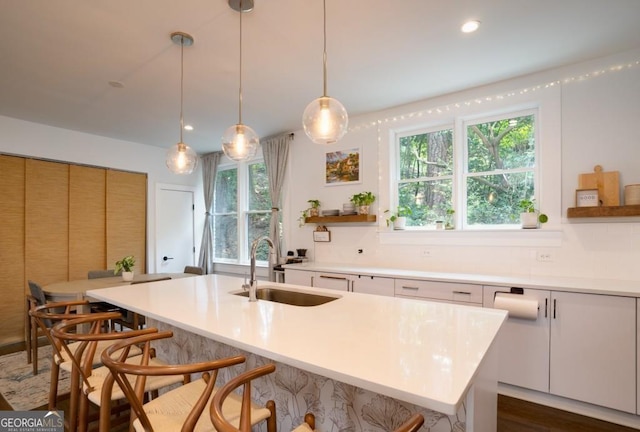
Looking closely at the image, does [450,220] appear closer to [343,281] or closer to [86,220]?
[343,281]

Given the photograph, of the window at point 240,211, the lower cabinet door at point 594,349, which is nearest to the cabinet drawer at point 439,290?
the lower cabinet door at point 594,349

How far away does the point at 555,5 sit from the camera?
2.00 m

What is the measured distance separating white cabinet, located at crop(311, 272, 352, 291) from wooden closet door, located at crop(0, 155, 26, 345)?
3637 mm

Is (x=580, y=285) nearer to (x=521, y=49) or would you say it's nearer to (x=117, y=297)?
(x=521, y=49)

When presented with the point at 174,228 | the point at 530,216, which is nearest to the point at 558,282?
the point at 530,216

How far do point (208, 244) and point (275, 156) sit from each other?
2177 mm

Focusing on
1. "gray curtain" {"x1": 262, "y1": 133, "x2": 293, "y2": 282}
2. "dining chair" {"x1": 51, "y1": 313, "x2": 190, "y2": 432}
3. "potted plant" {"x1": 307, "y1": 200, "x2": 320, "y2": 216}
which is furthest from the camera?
"gray curtain" {"x1": 262, "y1": 133, "x2": 293, "y2": 282}

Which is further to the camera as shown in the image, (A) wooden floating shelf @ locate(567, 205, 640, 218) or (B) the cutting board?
(B) the cutting board

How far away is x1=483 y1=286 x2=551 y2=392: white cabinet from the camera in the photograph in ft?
7.85

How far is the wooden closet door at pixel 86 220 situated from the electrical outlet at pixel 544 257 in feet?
17.9

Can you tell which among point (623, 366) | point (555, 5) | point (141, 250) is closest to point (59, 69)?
point (141, 250)

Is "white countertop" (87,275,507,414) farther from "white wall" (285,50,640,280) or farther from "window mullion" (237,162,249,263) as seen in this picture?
"window mullion" (237,162,249,263)

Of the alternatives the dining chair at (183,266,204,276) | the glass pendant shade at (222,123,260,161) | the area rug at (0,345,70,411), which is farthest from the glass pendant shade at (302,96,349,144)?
the dining chair at (183,266,204,276)

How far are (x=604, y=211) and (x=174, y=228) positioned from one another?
572 cm
